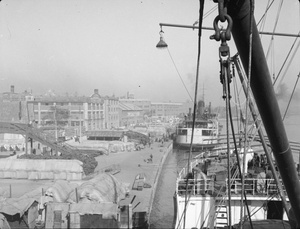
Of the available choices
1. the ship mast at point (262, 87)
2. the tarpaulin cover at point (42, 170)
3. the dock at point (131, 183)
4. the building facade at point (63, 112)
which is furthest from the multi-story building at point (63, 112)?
the ship mast at point (262, 87)

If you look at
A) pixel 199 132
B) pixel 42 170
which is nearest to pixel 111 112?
pixel 199 132

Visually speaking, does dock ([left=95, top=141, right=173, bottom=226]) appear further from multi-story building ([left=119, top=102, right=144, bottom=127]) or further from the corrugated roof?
multi-story building ([left=119, top=102, right=144, bottom=127])

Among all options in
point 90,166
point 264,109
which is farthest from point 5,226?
point 90,166

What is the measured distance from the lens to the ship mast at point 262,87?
265cm

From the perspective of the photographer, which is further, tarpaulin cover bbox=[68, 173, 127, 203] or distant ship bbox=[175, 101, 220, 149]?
distant ship bbox=[175, 101, 220, 149]

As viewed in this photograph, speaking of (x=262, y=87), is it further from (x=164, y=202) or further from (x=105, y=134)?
(x=105, y=134)

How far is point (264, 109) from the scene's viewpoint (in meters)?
3.08

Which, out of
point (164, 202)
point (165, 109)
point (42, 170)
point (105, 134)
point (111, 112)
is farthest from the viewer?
point (165, 109)

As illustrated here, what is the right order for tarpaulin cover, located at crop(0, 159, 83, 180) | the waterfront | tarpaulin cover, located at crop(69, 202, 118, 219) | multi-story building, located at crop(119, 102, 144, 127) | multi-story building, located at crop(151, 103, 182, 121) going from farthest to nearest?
multi-story building, located at crop(151, 103, 182, 121) < multi-story building, located at crop(119, 102, 144, 127) < tarpaulin cover, located at crop(0, 159, 83, 180) < the waterfront < tarpaulin cover, located at crop(69, 202, 118, 219)

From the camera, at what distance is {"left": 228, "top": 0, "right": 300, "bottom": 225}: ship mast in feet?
8.71

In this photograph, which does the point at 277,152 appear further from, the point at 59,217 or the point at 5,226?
the point at 5,226

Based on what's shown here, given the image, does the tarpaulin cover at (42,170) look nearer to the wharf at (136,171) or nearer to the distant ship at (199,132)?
the wharf at (136,171)

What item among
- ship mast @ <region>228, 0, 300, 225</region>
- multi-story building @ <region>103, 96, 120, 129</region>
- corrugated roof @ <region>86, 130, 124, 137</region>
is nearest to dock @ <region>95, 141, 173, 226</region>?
corrugated roof @ <region>86, 130, 124, 137</region>

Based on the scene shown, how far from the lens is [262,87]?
2941 mm
